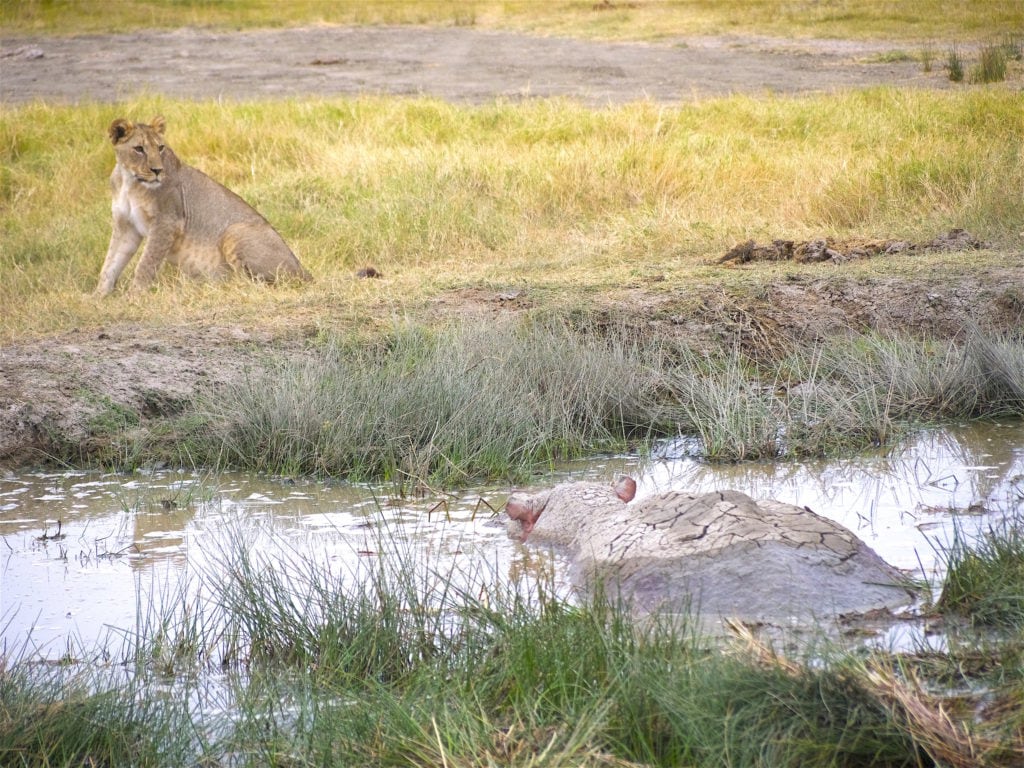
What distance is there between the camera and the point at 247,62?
23094 mm

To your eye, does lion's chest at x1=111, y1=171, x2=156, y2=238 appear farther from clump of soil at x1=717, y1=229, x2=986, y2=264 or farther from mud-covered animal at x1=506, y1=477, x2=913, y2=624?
mud-covered animal at x1=506, y1=477, x2=913, y2=624

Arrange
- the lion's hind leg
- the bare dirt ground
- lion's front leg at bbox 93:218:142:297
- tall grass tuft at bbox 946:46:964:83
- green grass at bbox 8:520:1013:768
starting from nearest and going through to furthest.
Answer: green grass at bbox 8:520:1013:768 → the bare dirt ground → the lion's hind leg → lion's front leg at bbox 93:218:142:297 → tall grass tuft at bbox 946:46:964:83

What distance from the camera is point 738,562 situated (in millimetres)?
3842

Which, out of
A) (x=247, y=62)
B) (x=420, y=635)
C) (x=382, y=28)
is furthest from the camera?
(x=382, y=28)

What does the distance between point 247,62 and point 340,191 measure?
1282 centimetres

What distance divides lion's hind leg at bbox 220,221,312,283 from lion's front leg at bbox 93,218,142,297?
0.68m

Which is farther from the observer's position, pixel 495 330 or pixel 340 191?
pixel 340 191

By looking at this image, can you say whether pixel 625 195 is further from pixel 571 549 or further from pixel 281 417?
pixel 571 549

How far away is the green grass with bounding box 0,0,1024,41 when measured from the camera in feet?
68.3

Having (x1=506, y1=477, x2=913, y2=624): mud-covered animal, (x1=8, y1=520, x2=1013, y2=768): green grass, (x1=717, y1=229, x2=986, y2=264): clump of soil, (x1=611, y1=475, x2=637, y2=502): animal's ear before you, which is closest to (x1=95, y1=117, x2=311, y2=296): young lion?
(x1=717, y1=229, x2=986, y2=264): clump of soil

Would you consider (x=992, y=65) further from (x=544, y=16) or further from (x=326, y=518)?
(x=544, y=16)

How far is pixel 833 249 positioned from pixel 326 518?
5.03 m

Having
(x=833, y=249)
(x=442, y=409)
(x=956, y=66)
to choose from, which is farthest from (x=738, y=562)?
(x=956, y=66)

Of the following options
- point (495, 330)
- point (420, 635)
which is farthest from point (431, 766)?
point (495, 330)
